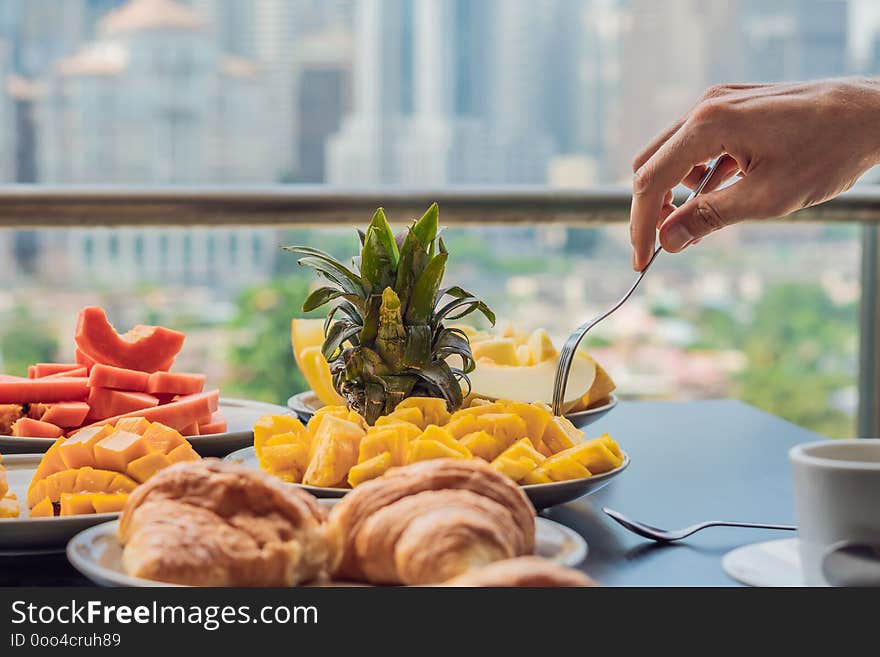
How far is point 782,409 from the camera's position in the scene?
17328mm

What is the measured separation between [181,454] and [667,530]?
383 millimetres

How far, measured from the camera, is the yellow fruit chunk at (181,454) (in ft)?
2.71

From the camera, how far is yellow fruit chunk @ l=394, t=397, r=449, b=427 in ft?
3.12

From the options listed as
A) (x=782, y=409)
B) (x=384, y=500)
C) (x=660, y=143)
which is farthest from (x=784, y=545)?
(x=782, y=409)

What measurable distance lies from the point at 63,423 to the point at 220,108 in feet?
66.7

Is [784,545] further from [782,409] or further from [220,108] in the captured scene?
[220,108]

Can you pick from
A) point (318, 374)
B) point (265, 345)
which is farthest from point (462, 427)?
point (265, 345)

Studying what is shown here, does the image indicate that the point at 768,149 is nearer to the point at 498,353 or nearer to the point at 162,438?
the point at 498,353

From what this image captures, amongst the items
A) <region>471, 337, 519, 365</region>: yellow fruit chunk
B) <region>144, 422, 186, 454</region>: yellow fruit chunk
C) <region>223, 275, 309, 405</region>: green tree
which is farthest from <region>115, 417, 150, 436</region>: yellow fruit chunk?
<region>223, 275, 309, 405</region>: green tree

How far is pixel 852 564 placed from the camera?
0.61 m

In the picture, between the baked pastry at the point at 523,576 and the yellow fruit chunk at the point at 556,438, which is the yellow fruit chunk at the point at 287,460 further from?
the baked pastry at the point at 523,576

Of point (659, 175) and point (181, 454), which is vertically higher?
point (659, 175)

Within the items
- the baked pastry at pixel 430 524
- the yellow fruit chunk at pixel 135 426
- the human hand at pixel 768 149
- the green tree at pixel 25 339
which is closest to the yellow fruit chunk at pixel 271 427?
the yellow fruit chunk at pixel 135 426

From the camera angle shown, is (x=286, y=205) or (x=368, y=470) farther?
(x=286, y=205)
